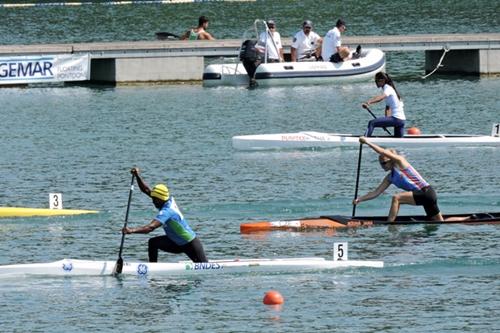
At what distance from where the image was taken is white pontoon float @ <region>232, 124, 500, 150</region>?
1387 inches

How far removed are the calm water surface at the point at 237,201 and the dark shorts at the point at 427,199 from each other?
45 cm

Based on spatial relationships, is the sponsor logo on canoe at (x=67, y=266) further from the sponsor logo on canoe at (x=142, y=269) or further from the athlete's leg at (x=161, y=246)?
the athlete's leg at (x=161, y=246)

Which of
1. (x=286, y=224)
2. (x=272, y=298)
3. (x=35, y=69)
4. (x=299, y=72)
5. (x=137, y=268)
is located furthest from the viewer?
(x=299, y=72)

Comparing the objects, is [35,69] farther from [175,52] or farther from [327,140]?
[327,140]

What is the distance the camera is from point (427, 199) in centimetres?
2550

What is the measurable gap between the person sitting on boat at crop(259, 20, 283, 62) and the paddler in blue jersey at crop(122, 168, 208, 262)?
79.5ft

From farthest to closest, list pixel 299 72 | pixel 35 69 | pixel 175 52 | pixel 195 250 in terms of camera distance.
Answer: pixel 175 52
pixel 299 72
pixel 35 69
pixel 195 250

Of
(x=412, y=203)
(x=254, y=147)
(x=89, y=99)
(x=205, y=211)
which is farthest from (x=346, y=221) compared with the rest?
(x=89, y=99)

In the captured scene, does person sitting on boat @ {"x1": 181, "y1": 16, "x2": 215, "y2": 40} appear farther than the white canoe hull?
Yes

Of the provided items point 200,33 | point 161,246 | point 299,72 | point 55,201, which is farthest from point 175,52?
point 161,246

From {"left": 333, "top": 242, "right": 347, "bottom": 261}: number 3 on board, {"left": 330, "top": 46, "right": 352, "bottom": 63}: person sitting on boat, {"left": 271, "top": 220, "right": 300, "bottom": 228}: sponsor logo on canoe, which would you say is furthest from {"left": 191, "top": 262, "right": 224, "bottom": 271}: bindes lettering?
{"left": 330, "top": 46, "right": 352, "bottom": 63}: person sitting on boat

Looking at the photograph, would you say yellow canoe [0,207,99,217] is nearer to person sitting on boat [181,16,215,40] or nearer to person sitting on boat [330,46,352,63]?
person sitting on boat [330,46,352,63]

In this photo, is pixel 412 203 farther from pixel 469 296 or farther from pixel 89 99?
pixel 89 99

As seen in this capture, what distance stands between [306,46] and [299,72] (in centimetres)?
94
